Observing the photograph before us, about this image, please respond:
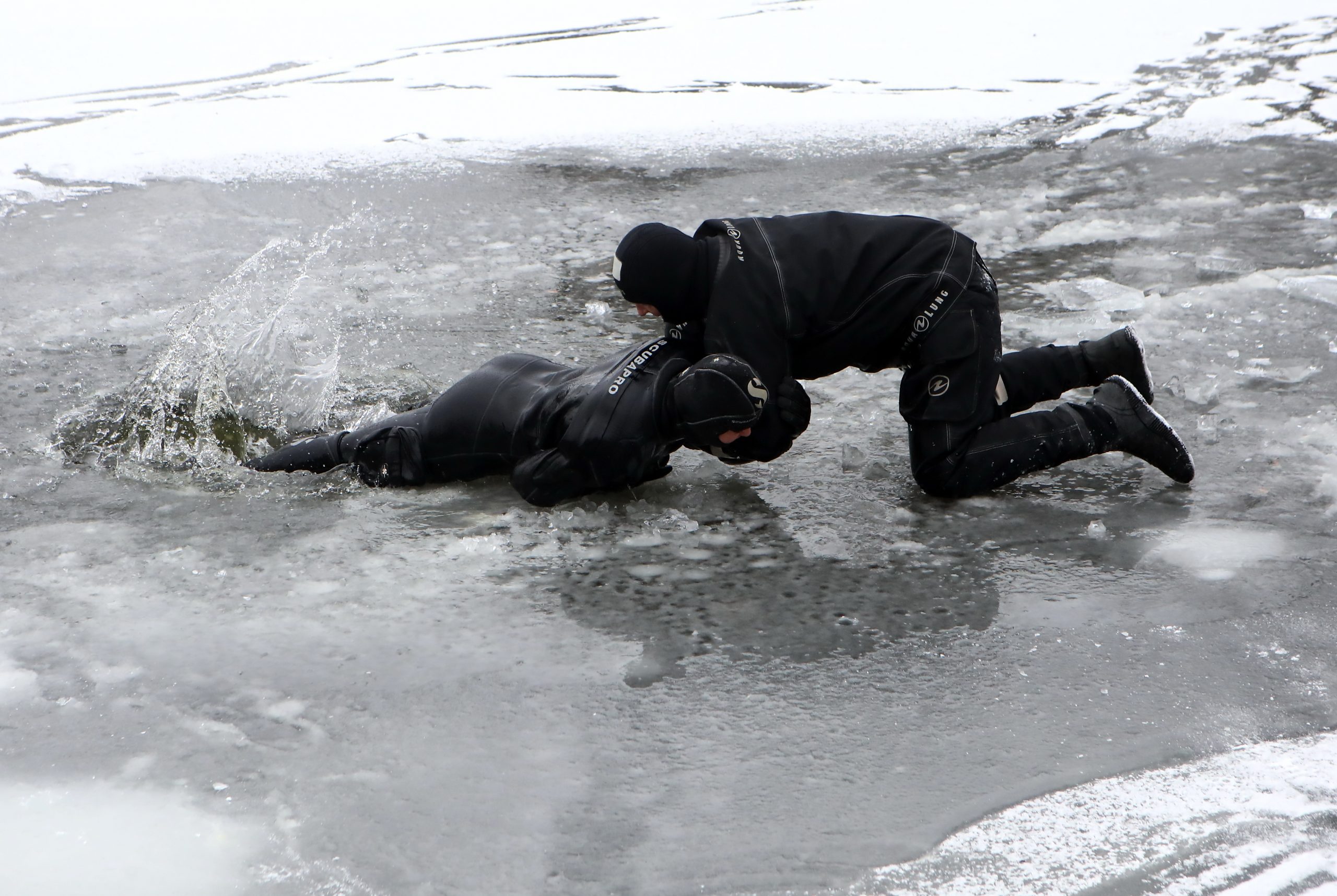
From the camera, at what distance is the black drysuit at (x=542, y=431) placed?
3.56 metres

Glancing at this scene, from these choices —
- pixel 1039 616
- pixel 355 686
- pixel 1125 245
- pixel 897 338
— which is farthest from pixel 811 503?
pixel 1125 245

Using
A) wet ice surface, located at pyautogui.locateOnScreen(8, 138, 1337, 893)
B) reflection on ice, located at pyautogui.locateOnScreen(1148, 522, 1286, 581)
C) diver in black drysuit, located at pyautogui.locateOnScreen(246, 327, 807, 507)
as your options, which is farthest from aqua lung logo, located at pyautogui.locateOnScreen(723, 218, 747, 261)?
reflection on ice, located at pyautogui.locateOnScreen(1148, 522, 1286, 581)

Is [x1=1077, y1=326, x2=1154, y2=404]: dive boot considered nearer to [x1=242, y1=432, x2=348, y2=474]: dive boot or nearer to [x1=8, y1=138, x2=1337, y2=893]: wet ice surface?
[x1=8, y1=138, x2=1337, y2=893]: wet ice surface

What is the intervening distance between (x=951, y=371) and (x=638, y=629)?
1280mm

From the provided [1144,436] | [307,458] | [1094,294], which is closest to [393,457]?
[307,458]

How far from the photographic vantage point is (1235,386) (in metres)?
4.40

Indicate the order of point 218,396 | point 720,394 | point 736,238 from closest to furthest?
point 720,394 → point 736,238 → point 218,396

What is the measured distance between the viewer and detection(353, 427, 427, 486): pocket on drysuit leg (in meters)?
3.89

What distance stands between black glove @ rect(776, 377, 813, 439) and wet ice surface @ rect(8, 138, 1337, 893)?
285 mm

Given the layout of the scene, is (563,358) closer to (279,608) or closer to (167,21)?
(279,608)

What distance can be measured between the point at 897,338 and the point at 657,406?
801mm

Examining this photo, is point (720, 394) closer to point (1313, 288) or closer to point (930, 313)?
point (930, 313)

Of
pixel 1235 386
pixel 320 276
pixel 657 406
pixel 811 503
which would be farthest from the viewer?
pixel 320 276

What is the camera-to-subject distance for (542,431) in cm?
374
